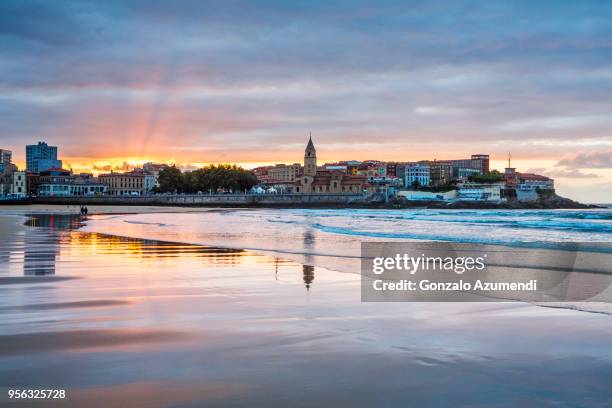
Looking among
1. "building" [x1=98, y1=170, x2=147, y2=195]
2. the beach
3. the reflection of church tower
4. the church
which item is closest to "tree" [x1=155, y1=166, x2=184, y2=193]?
the church

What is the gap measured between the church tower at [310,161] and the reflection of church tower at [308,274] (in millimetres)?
141305

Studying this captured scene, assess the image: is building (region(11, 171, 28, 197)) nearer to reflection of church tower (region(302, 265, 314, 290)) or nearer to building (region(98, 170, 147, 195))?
building (region(98, 170, 147, 195))

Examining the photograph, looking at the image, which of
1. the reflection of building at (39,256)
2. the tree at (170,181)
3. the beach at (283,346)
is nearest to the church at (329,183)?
the tree at (170,181)

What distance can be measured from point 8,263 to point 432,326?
946cm

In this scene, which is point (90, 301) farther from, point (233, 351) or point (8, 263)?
point (8, 263)

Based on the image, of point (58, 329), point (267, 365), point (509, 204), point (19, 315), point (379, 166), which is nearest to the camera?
point (267, 365)

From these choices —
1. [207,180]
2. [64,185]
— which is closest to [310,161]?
[207,180]

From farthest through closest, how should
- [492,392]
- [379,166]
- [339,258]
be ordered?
[379,166], [339,258], [492,392]

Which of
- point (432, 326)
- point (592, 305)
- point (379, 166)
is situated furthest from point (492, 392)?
point (379, 166)

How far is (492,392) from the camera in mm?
4188

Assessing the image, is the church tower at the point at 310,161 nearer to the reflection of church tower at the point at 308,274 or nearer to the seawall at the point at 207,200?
the seawall at the point at 207,200

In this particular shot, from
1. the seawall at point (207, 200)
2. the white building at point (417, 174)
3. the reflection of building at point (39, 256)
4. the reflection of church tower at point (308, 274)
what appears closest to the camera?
the reflection of church tower at point (308, 274)

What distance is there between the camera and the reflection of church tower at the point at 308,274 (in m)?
9.88

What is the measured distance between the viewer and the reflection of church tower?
9.88 m
